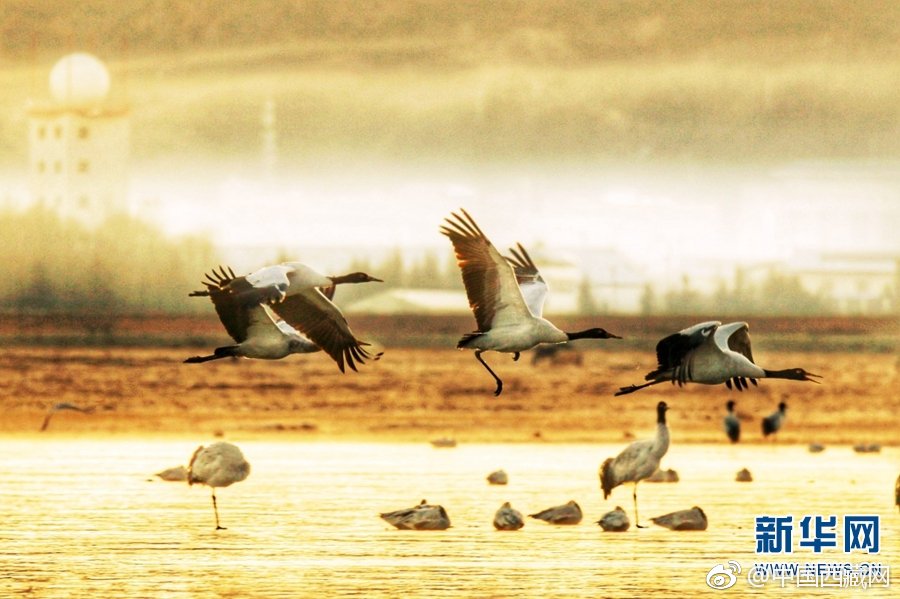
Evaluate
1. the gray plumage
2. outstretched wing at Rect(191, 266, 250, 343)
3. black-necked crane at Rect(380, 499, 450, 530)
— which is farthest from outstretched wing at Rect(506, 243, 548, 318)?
the gray plumage

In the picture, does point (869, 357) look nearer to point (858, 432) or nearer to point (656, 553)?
point (858, 432)

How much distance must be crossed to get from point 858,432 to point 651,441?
25.0 metres

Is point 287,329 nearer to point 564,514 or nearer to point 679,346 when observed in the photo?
point 679,346

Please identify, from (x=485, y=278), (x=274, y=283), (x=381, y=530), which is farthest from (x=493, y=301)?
(x=381, y=530)

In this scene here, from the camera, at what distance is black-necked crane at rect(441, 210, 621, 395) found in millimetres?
18578

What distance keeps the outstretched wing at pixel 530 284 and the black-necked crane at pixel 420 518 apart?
4.35 meters

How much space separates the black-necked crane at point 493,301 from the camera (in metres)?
18.6

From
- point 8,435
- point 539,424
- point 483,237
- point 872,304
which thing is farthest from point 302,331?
point 872,304

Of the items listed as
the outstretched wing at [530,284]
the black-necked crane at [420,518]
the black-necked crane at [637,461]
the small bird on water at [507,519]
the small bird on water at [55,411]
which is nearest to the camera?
the outstretched wing at [530,284]

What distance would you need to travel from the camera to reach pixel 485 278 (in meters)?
18.9

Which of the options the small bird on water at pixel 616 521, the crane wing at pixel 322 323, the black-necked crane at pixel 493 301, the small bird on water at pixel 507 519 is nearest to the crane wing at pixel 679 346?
the black-necked crane at pixel 493 301

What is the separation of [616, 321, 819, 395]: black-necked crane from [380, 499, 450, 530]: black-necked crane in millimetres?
5627

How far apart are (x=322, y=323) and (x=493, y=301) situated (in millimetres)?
2112

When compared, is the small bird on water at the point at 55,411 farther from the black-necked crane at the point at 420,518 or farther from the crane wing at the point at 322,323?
the crane wing at the point at 322,323
